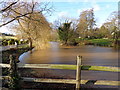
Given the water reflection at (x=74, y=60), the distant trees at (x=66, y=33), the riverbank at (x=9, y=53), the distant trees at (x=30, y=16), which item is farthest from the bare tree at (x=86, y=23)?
the water reflection at (x=74, y=60)

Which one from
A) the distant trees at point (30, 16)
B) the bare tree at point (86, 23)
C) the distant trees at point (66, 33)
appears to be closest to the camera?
the distant trees at point (30, 16)

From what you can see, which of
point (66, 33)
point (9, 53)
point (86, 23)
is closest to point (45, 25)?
point (9, 53)

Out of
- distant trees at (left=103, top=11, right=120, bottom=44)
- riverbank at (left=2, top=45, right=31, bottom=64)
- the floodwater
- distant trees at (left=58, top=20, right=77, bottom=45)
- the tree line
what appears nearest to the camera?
the floodwater

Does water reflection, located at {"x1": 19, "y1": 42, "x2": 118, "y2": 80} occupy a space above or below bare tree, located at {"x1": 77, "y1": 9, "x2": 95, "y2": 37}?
below

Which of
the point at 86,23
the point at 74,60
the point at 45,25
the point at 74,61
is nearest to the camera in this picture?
the point at 74,61

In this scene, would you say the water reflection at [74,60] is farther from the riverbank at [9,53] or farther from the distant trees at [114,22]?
the distant trees at [114,22]

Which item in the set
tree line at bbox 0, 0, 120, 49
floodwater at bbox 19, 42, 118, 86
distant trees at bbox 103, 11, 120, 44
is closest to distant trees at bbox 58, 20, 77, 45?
tree line at bbox 0, 0, 120, 49

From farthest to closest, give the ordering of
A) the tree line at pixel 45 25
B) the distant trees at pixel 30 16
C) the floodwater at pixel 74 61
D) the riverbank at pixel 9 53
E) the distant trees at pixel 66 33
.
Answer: the distant trees at pixel 66 33 < the tree line at pixel 45 25 < the distant trees at pixel 30 16 < the riverbank at pixel 9 53 < the floodwater at pixel 74 61

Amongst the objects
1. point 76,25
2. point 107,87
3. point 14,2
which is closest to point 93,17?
point 76,25

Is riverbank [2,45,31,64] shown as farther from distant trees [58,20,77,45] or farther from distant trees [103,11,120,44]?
distant trees [103,11,120,44]

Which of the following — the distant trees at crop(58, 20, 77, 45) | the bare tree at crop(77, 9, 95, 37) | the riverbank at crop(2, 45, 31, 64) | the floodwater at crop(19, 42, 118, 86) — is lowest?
the floodwater at crop(19, 42, 118, 86)

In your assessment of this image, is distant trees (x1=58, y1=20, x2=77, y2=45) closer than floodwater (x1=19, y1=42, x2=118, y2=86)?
No

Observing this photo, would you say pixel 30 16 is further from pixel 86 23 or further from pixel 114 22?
pixel 86 23

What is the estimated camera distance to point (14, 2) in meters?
8.18
